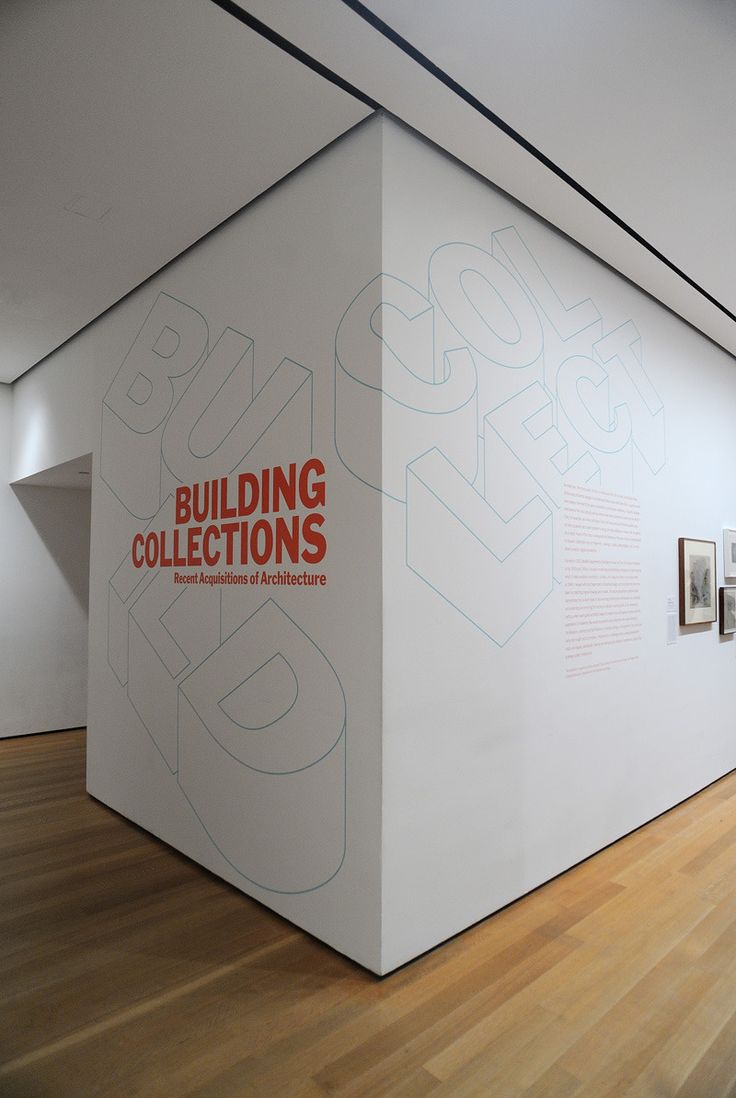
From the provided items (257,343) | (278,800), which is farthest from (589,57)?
(278,800)

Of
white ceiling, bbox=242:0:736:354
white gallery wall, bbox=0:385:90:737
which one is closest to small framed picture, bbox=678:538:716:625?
white ceiling, bbox=242:0:736:354

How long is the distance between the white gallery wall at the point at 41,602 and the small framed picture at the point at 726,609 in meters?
5.70

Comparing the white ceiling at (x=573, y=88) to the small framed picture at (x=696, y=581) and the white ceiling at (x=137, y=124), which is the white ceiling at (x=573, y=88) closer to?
the white ceiling at (x=137, y=124)

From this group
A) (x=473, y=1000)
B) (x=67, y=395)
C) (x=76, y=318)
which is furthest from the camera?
(x=67, y=395)

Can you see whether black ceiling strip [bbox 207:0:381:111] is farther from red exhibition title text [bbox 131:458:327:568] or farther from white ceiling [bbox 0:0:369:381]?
red exhibition title text [bbox 131:458:327:568]

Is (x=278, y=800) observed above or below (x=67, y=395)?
below

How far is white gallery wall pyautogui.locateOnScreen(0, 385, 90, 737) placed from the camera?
21.0ft

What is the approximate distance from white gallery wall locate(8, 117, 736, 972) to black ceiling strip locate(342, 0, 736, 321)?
0.28 metres

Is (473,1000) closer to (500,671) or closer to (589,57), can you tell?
(500,671)

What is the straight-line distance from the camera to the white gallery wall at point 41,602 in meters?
6.40

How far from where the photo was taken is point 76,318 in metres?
4.86

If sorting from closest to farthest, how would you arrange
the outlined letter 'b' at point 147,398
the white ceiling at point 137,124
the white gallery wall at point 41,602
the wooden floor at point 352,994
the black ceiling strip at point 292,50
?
the wooden floor at point 352,994 < the black ceiling strip at point 292,50 < the white ceiling at point 137,124 < the outlined letter 'b' at point 147,398 < the white gallery wall at point 41,602

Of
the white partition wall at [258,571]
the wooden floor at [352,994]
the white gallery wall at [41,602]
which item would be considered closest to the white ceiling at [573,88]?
the white partition wall at [258,571]

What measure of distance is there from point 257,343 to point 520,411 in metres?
1.30
